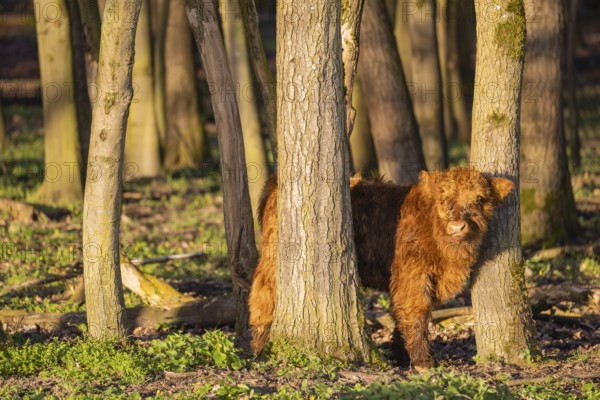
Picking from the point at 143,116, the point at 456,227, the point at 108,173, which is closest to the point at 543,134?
the point at 456,227

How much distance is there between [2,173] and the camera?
1983 centimetres

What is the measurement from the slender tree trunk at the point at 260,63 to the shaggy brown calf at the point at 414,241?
0.90 metres

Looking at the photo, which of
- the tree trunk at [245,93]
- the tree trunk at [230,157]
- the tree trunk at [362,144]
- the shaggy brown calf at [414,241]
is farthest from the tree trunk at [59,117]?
the shaggy brown calf at [414,241]

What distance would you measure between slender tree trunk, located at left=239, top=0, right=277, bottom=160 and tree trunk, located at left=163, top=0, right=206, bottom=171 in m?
12.6

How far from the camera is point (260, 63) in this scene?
9930mm

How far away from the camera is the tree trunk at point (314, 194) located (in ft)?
25.6

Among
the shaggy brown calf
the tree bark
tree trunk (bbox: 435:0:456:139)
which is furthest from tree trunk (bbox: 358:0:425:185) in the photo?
tree trunk (bbox: 435:0:456:139)

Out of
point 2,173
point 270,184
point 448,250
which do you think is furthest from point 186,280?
point 2,173

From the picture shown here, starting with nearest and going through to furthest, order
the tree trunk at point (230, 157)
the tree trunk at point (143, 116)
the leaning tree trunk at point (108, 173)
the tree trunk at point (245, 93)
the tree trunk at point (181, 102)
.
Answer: the leaning tree trunk at point (108, 173) → the tree trunk at point (230, 157) → the tree trunk at point (245, 93) → the tree trunk at point (143, 116) → the tree trunk at point (181, 102)

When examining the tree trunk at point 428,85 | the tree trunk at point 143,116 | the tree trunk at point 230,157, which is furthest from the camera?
the tree trunk at point 143,116

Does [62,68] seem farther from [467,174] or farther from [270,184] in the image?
[467,174]

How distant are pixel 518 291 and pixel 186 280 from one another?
17.8ft

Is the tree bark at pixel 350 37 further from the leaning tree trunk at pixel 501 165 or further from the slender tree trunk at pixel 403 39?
the slender tree trunk at pixel 403 39

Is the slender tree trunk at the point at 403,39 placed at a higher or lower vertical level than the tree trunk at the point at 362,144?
higher
